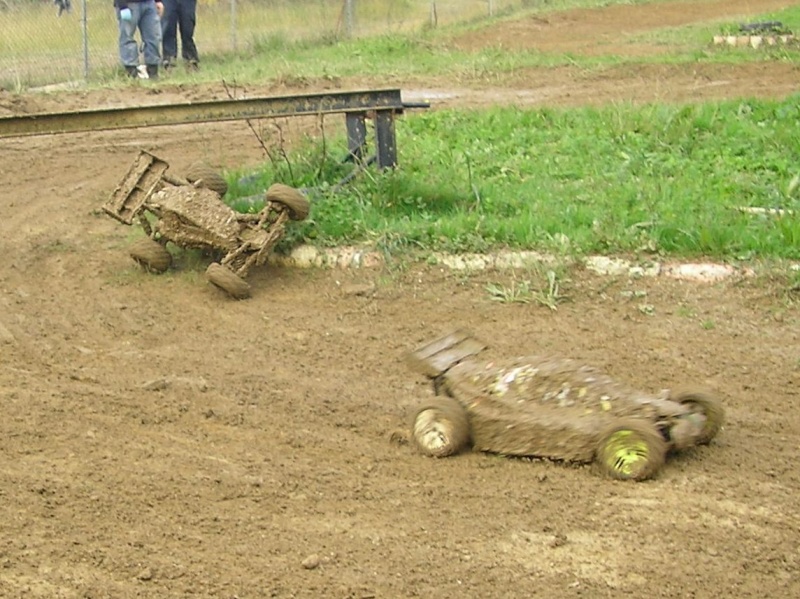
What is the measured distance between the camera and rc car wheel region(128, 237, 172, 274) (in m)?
7.88

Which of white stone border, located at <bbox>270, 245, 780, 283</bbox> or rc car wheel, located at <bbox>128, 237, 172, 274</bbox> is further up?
rc car wheel, located at <bbox>128, 237, 172, 274</bbox>

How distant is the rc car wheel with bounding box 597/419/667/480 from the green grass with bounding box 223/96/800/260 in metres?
2.95

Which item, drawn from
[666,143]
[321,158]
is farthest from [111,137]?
[666,143]

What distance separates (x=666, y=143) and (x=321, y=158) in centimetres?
282

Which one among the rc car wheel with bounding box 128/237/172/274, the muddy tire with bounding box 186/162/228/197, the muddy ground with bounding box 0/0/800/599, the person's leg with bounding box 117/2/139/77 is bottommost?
the muddy ground with bounding box 0/0/800/599

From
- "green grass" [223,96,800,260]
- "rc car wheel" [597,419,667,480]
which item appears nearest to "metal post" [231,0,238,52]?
"green grass" [223,96,800,260]

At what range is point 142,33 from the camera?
58.2 ft

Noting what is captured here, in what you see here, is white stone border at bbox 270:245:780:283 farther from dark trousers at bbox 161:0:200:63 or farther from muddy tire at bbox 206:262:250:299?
dark trousers at bbox 161:0:200:63

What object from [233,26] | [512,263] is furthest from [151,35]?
[512,263]

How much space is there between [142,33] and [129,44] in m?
0.25

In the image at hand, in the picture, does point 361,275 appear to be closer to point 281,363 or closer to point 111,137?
point 281,363

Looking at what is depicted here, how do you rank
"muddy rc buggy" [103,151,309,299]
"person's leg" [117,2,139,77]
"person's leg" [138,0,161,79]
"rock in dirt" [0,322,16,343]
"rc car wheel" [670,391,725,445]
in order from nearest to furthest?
"rc car wheel" [670,391,725,445] → "rock in dirt" [0,322,16,343] → "muddy rc buggy" [103,151,309,299] → "person's leg" [117,2,139,77] → "person's leg" [138,0,161,79]

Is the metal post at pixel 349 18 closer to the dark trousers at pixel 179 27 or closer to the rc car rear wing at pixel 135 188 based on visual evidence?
the dark trousers at pixel 179 27

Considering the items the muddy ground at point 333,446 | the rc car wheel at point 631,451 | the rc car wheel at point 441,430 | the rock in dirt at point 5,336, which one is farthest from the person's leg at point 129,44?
the rc car wheel at point 631,451
